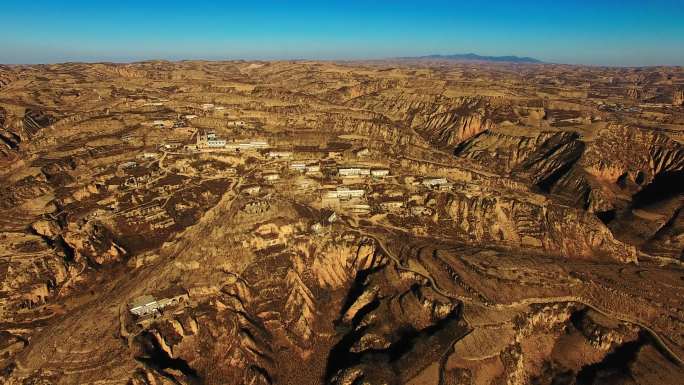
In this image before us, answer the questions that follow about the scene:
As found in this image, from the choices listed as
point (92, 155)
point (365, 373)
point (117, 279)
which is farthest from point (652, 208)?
point (92, 155)

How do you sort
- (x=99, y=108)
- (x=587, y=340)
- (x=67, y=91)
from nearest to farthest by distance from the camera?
(x=587, y=340) < (x=99, y=108) < (x=67, y=91)

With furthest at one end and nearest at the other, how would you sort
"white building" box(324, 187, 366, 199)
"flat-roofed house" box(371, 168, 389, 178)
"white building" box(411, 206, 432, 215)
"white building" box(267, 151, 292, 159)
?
"white building" box(267, 151, 292, 159)
"flat-roofed house" box(371, 168, 389, 178)
"white building" box(324, 187, 366, 199)
"white building" box(411, 206, 432, 215)

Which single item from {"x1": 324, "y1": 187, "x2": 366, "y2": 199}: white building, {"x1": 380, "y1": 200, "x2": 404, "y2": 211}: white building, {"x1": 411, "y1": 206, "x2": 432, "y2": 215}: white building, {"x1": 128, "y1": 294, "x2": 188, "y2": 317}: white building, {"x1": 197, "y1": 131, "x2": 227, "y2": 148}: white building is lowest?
{"x1": 128, "y1": 294, "x2": 188, "y2": 317}: white building

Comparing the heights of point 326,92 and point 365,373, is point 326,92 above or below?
above

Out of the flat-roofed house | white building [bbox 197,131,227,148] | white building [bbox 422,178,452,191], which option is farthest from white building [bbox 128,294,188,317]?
white building [bbox 197,131,227,148]

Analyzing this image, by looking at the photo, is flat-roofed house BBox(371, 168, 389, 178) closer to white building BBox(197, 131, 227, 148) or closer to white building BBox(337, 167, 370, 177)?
white building BBox(337, 167, 370, 177)

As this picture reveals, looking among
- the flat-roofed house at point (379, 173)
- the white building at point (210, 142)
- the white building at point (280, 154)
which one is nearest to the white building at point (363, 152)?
the flat-roofed house at point (379, 173)

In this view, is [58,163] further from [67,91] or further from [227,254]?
[67,91]

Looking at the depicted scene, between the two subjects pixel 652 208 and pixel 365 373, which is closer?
pixel 365 373
